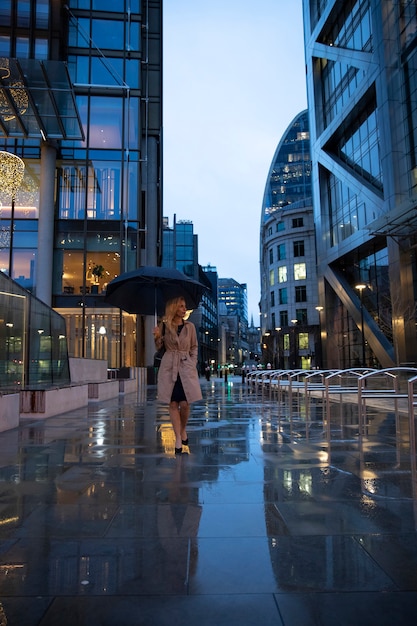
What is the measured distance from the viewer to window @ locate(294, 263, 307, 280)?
276 feet

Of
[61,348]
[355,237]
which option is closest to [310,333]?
[355,237]

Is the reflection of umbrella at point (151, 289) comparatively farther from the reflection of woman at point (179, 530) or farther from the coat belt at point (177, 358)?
the reflection of woman at point (179, 530)

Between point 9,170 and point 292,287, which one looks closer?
point 9,170

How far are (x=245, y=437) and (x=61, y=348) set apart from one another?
948 cm

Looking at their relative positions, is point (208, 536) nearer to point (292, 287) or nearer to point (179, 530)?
point (179, 530)

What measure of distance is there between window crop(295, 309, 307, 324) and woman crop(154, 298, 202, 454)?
7679 cm

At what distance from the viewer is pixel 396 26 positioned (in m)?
33.2

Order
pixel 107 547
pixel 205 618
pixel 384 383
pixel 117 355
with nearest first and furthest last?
pixel 205 618 → pixel 107 547 → pixel 384 383 → pixel 117 355

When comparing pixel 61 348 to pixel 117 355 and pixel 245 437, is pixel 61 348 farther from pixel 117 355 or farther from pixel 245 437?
pixel 117 355

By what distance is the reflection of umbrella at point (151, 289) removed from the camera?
39.0ft

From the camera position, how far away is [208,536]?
3.42 meters

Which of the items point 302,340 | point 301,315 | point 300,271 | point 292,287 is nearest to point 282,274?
point 292,287

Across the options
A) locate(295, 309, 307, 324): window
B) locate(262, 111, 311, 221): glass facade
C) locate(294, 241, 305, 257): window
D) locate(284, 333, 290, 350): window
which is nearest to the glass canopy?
locate(284, 333, 290, 350): window

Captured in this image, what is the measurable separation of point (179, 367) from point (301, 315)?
78147 millimetres
